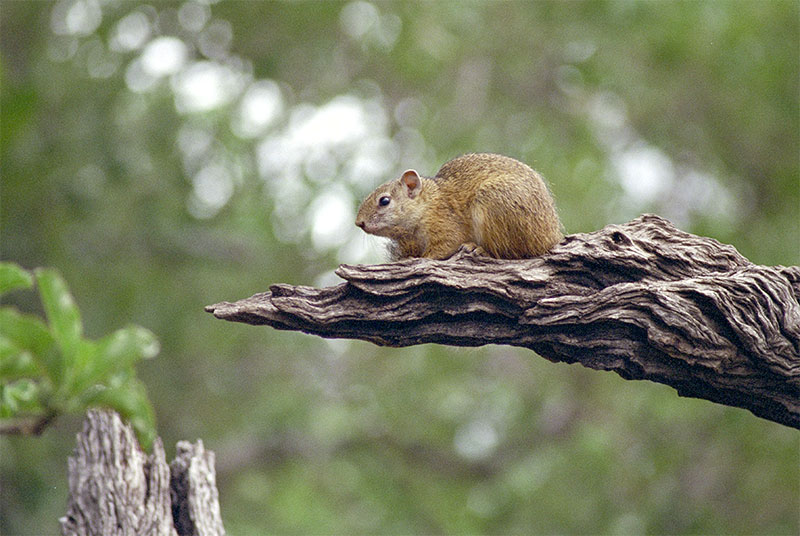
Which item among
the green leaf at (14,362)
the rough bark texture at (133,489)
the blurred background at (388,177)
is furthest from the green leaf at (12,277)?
the blurred background at (388,177)

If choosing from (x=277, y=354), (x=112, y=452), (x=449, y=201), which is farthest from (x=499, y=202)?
(x=277, y=354)

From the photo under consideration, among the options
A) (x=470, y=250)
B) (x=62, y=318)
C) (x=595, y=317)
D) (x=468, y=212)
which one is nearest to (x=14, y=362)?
(x=62, y=318)

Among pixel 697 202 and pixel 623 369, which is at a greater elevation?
pixel 697 202

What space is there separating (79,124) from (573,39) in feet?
20.9

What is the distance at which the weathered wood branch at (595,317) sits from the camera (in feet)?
10.2

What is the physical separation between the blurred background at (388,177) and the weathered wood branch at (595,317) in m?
6.06

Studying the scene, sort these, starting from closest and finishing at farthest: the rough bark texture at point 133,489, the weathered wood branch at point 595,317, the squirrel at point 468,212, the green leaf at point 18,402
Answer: the weathered wood branch at point 595,317 < the rough bark texture at point 133,489 < the green leaf at point 18,402 < the squirrel at point 468,212

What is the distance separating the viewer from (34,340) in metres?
3.61

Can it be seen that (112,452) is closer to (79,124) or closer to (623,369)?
(623,369)

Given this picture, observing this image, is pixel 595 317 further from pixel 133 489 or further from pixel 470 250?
pixel 133 489

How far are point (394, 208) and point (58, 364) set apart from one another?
1.82 metres

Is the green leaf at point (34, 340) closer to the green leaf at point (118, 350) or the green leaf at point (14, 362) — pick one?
the green leaf at point (14, 362)

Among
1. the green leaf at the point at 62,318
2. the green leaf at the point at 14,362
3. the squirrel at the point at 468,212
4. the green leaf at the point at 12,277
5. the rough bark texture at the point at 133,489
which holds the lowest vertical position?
the rough bark texture at the point at 133,489

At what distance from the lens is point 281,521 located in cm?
1423
